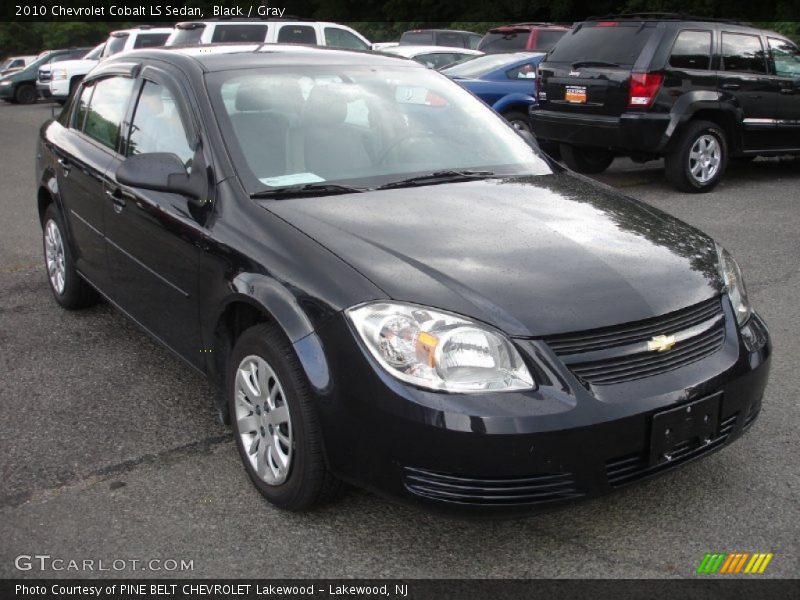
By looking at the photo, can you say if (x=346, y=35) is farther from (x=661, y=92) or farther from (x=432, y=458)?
(x=432, y=458)

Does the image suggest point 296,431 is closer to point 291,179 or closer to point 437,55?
point 291,179

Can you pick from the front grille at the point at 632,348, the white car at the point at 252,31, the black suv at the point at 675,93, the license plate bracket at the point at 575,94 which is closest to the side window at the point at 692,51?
the black suv at the point at 675,93

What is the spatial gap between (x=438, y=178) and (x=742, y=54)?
7.27 metres

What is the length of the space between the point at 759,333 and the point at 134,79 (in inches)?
123

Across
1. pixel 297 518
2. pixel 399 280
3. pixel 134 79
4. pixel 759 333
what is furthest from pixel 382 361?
pixel 134 79

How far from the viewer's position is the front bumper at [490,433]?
8.76 ft

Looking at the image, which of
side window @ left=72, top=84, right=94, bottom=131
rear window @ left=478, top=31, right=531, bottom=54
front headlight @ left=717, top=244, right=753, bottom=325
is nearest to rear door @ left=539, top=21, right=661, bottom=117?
side window @ left=72, top=84, right=94, bottom=131

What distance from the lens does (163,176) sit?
361 cm

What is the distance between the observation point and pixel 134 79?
4520mm

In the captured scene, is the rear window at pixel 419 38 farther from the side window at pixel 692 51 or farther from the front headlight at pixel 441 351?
the front headlight at pixel 441 351

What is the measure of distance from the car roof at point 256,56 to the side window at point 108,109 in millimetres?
181

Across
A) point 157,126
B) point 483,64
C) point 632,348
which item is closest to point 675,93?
point 483,64

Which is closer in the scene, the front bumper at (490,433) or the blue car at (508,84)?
the front bumper at (490,433)

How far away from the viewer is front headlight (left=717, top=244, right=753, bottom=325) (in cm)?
334
